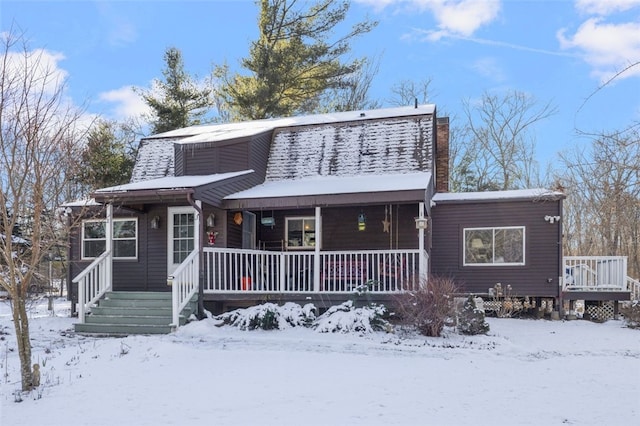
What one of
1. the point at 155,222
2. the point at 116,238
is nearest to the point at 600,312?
the point at 155,222

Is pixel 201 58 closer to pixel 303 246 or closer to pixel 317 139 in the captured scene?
pixel 317 139

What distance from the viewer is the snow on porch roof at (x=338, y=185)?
35.9ft

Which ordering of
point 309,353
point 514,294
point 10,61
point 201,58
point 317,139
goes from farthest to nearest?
point 201,58
point 317,139
point 514,294
point 309,353
point 10,61

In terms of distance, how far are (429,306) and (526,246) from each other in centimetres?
524

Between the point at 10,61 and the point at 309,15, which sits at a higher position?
the point at 309,15

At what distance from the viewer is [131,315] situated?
35.2ft

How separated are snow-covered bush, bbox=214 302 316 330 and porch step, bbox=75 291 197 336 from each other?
96 cm

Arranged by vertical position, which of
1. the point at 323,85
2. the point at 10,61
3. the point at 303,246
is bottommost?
the point at 303,246

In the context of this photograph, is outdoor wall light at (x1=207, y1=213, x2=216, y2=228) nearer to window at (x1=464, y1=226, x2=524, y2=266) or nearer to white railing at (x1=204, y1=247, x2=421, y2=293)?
white railing at (x1=204, y1=247, x2=421, y2=293)

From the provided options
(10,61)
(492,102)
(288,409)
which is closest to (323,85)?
(492,102)

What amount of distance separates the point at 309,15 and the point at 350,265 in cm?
1800

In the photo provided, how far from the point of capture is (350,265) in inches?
450

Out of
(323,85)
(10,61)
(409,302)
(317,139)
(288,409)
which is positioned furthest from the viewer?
(323,85)

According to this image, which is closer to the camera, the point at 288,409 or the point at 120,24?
the point at 288,409
